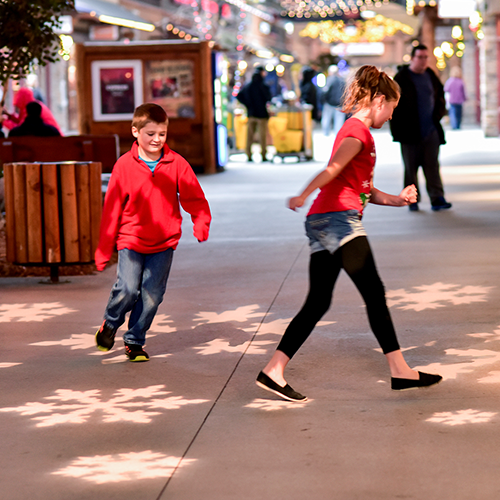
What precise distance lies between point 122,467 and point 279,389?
99cm

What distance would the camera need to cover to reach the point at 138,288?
505cm

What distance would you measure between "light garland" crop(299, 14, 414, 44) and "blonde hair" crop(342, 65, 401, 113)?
49296mm

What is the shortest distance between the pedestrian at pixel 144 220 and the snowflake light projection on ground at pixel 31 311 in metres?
1.28

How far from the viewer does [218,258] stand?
8.43m

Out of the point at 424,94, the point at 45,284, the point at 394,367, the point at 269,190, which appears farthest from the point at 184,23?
the point at 394,367

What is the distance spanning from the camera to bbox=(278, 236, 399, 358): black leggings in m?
4.20

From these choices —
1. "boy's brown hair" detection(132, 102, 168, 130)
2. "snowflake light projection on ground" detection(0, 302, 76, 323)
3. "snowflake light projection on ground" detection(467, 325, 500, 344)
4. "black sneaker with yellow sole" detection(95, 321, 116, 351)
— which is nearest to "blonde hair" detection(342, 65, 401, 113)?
"boy's brown hair" detection(132, 102, 168, 130)

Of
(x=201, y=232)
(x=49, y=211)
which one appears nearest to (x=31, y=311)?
(x=49, y=211)

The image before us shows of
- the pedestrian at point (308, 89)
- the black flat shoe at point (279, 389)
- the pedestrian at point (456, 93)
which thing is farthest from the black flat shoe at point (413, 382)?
the pedestrian at point (456, 93)

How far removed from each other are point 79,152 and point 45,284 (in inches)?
165

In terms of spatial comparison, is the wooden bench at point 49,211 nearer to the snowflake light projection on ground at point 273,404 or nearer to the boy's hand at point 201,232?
the boy's hand at point 201,232

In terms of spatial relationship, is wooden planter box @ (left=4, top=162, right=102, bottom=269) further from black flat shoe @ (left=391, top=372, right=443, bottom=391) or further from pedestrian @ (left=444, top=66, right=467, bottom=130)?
pedestrian @ (left=444, top=66, right=467, bottom=130)

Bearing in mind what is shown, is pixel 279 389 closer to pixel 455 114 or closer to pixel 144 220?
pixel 144 220

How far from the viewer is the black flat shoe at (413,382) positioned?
4336mm
